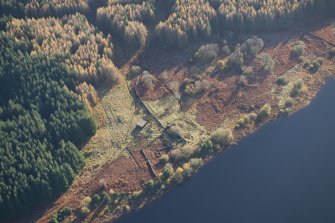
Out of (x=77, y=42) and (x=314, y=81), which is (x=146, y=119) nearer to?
(x=77, y=42)

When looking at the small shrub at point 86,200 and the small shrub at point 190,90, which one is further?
the small shrub at point 190,90

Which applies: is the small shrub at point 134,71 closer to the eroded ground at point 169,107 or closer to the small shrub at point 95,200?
the eroded ground at point 169,107

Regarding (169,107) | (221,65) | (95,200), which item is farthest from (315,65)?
(95,200)

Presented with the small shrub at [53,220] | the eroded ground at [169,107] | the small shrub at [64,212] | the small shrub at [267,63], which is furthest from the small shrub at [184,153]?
the small shrub at [267,63]

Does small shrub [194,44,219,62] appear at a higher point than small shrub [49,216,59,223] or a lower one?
higher

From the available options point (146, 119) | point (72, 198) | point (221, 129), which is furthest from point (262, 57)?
point (72, 198)

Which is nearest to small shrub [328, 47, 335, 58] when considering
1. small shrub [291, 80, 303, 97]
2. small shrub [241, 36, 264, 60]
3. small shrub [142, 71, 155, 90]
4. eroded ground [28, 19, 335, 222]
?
eroded ground [28, 19, 335, 222]

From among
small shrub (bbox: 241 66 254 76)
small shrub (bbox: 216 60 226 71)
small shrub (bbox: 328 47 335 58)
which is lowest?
small shrub (bbox: 328 47 335 58)

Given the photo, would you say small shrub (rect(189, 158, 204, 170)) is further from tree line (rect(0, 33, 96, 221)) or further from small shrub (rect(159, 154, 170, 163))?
tree line (rect(0, 33, 96, 221))
